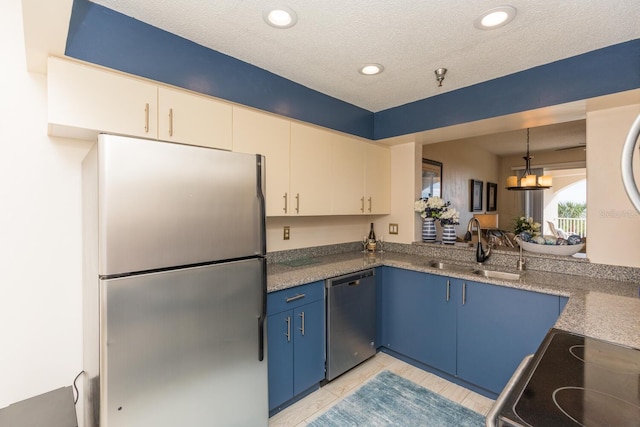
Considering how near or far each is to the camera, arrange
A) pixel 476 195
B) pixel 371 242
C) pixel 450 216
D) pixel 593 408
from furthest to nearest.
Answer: pixel 476 195 < pixel 371 242 < pixel 450 216 < pixel 593 408

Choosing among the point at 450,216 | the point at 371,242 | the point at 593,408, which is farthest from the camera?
the point at 371,242

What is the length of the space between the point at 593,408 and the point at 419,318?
6.08 ft

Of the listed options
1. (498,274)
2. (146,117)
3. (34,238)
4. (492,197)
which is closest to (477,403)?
(498,274)

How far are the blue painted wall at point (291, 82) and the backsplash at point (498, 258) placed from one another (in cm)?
113

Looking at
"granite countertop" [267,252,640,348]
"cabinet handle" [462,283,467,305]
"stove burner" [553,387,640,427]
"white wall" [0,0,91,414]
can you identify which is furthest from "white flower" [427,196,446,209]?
"white wall" [0,0,91,414]

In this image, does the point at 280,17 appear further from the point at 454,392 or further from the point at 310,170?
the point at 454,392

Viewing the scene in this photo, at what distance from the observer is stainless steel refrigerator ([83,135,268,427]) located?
3.81ft

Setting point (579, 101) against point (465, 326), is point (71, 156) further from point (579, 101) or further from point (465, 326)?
point (579, 101)

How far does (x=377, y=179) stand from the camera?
3.14m

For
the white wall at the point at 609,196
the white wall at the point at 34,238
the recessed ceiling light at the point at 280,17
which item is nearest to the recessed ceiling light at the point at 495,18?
the recessed ceiling light at the point at 280,17

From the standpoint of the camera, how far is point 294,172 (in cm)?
237

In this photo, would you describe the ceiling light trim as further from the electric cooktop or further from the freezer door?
the electric cooktop

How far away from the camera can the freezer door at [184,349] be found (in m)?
1.17

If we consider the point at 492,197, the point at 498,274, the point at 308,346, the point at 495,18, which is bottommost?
the point at 308,346
